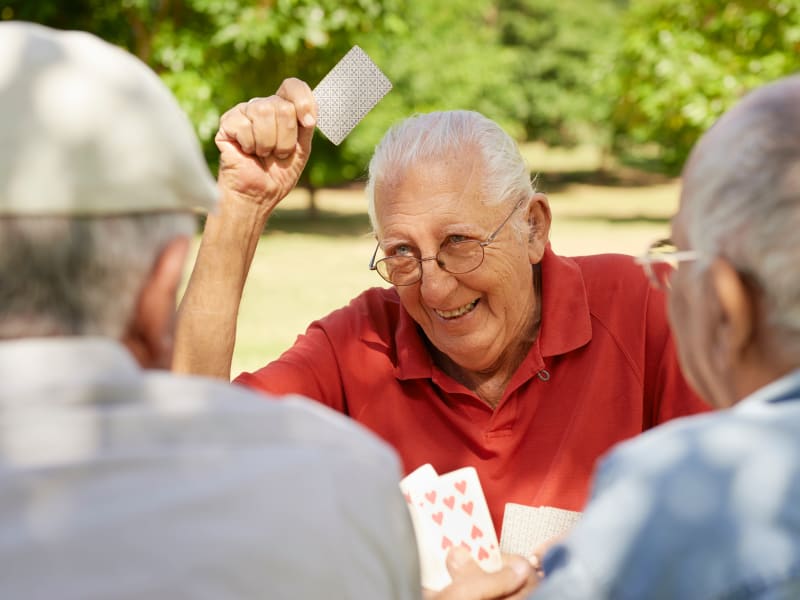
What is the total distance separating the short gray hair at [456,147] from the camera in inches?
117

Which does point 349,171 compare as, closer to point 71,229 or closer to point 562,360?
point 562,360

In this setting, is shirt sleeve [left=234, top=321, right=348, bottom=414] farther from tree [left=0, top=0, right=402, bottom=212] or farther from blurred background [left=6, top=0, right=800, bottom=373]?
tree [left=0, top=0, right=402, bottom=212]

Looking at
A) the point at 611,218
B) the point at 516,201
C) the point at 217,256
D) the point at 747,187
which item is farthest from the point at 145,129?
the point at 611,218

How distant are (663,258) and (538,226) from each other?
147 centimetres

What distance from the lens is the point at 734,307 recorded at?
1424mm

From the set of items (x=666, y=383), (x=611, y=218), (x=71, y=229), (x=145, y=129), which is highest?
(x=145, y=129)

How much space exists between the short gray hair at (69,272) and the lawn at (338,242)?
60.3 inches

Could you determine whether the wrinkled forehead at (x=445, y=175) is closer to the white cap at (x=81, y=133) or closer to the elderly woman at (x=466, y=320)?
the elderly woman at (x=466, y=320)

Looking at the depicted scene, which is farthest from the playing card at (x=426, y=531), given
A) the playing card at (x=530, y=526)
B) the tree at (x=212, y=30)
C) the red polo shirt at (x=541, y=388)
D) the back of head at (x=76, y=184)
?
the tree at (x=212, y=30)

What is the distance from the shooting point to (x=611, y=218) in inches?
973

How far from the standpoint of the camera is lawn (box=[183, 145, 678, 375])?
460 inches

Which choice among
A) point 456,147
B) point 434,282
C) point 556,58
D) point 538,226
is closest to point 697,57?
point 538,226

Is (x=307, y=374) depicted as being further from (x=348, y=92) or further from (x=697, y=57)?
(x=697, y=57)

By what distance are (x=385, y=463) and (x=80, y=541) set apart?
1.39ft
